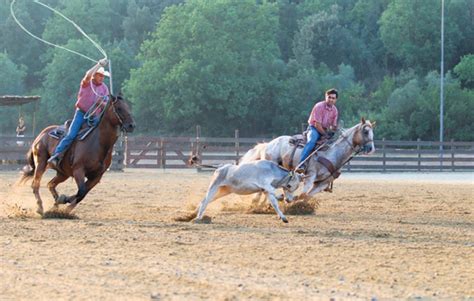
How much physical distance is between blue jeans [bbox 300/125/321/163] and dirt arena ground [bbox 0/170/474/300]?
1082mm

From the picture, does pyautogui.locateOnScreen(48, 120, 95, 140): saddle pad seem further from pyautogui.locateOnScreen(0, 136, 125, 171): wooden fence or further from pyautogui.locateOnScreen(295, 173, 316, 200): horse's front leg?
pyautogui.locateOnScreen(0, 136, 125, 171): wooden fence

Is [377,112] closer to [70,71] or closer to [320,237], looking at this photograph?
[70,71]

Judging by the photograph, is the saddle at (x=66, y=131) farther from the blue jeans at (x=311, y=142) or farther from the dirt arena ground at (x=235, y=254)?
the blue jeans at (x=311, y=142)

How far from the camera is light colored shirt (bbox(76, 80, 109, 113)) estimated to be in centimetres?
1528

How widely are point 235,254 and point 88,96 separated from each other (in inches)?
217

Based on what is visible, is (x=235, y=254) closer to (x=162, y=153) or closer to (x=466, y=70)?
(x=162, y=153)

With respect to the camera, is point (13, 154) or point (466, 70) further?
point (466, 70)

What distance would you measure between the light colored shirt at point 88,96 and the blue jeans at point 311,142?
11.9ft

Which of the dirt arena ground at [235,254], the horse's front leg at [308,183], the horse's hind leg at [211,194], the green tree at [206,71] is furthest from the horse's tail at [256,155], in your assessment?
the green tree at [206,71]

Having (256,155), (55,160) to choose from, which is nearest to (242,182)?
(55,160)

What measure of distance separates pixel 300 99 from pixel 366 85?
13.9m

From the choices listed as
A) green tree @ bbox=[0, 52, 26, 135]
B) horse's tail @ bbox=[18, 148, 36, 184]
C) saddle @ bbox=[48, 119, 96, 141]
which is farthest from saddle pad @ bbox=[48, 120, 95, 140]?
green tree @ bbox=[0, 52, 26, 135]

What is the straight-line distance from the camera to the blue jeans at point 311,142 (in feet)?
56.3

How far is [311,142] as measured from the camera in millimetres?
17156
